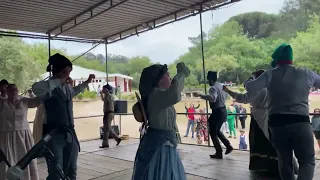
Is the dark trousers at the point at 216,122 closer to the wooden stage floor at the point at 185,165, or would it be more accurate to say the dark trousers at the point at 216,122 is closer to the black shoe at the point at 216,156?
the black shoe at the point at 216,156

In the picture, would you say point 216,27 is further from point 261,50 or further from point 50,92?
point 50,92

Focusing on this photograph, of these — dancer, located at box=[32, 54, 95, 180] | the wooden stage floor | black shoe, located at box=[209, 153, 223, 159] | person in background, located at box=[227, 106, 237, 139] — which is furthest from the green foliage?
dancer, located at box=[32, 54, 95, 180]

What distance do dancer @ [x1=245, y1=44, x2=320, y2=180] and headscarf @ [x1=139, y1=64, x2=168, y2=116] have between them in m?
0.79

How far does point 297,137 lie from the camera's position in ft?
7.07

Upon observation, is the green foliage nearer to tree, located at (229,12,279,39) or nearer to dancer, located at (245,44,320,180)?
tree, located at (229,12,279,39)

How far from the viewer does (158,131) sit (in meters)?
1.88

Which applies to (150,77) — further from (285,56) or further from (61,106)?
(285,56)

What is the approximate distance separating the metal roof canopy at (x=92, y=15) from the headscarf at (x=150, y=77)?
3.52 m

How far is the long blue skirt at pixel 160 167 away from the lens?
183cm

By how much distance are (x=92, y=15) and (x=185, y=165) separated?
10.6 ft

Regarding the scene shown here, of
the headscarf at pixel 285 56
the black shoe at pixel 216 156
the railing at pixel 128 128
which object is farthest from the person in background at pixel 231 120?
the headscarf at pixel 285 56

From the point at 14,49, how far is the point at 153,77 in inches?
607

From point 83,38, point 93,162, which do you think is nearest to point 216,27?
point 83,38

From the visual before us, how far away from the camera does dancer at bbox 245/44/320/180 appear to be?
2156 mm
